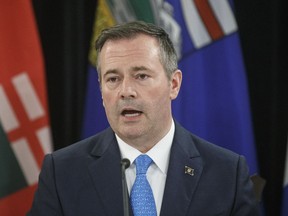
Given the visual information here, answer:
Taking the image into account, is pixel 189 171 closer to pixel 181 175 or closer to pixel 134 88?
pixel 181 175

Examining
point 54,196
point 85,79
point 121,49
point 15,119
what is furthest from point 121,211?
point 85,79

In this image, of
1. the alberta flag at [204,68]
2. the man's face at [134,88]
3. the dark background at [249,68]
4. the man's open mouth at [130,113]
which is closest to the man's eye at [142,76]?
the man's face at [134,88]

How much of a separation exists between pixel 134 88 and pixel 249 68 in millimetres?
1216

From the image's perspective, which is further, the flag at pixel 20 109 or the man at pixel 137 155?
the flag at pixel 20 109

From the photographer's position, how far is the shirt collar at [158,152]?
5.97 ft

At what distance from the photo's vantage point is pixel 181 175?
1.80 m

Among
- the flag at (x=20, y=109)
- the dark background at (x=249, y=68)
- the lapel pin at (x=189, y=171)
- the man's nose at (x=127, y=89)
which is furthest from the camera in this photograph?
the dark background at (x=249, y=68)

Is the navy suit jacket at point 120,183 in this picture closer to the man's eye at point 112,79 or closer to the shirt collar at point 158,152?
the shirt collar at point 158,152

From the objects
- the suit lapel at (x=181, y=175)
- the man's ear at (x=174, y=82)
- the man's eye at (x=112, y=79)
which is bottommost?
the suit lapel at (x=181, y=175)

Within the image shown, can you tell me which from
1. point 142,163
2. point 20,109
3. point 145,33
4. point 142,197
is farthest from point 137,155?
point 20,109

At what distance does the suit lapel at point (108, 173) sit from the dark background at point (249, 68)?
0.89m

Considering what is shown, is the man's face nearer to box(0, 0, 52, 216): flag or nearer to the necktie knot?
the necktie knot

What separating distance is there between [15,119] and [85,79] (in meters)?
Result: 0.45

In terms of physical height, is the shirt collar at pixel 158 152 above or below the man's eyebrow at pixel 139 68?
below
